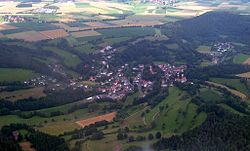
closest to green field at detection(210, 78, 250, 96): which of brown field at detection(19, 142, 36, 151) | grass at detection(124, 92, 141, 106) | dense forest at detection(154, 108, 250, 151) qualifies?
grass at detection(124, 92, 141, 106)

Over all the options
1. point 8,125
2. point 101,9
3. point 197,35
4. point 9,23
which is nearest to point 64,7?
point 101,9

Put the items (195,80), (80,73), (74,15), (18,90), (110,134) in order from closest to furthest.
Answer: (110,134)
(18,90)
(195,80)
(80,73)
(74,15)

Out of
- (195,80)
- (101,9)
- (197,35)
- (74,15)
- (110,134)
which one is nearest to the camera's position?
(110,134)

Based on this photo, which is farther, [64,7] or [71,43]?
[64,7]

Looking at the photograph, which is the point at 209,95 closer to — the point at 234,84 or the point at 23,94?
the point at 234,84

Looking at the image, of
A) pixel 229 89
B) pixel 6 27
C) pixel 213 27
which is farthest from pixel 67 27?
pixel 229 89

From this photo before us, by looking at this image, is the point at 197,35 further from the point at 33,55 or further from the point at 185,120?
the point at 185,120
